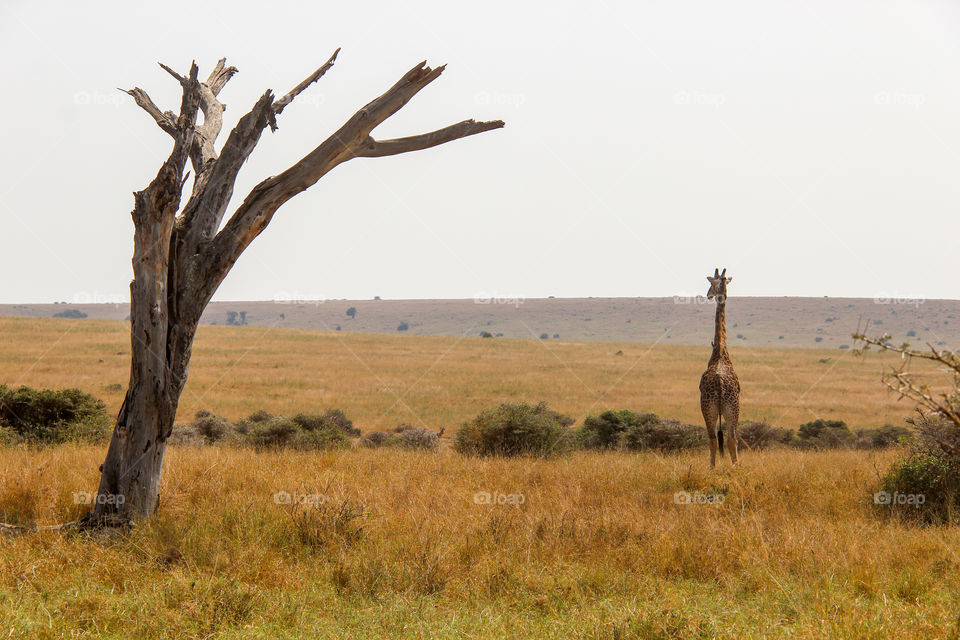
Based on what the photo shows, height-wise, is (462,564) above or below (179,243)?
below

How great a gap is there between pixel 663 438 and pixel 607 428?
1849mm

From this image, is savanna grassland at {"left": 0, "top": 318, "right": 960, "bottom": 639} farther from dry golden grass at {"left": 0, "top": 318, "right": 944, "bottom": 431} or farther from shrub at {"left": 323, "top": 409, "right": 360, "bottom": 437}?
dry golden grass at {"left": 0, "top": 318, "right": 944, "bottom": 431}

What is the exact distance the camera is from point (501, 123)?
22.7 feet

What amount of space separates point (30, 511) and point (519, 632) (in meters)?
5.24

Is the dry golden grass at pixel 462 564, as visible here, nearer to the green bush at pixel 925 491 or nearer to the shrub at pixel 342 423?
the green bush at pixel 925 491

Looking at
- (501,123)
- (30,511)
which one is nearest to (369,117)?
(501,123)

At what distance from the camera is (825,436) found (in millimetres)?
18500

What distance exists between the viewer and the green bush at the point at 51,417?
1196cm

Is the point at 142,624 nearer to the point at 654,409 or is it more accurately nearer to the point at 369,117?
the point at 369,117

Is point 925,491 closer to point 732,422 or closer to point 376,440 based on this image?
point 732,422

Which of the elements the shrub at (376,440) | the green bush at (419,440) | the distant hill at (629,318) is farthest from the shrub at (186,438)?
the distant hill at (629,318)

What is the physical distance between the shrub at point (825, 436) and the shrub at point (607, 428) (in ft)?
14.0

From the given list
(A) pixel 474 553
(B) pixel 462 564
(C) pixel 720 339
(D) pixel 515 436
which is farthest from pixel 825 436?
(B) pixel 462 564

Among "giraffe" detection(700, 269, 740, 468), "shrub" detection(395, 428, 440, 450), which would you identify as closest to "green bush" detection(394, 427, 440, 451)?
"shrub" detection(395, 428, 440, 450)
